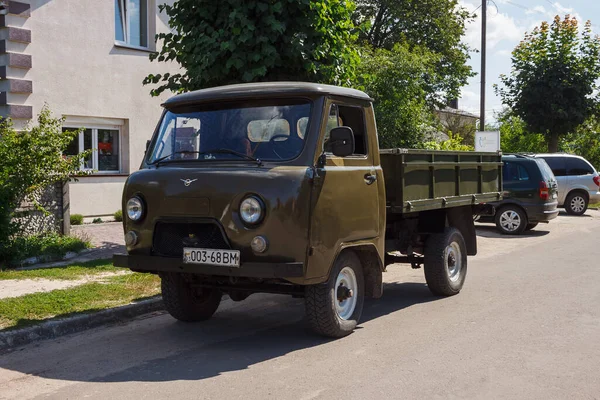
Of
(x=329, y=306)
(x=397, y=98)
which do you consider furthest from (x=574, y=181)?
(x=329, y=306)

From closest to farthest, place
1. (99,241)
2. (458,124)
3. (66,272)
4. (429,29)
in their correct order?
(66,272) < (99,241) < (429,29) < (458,124)

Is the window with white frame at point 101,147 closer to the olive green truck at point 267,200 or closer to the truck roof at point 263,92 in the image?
the olive green truck at point 267,200

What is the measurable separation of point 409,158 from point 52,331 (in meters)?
4.11

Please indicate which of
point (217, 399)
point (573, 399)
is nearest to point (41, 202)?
point (217, 399)

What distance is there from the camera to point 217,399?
4793 mm

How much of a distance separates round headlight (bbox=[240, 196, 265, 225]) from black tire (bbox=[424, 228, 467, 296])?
129 inches

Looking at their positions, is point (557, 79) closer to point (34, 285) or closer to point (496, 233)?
point (496, 233)

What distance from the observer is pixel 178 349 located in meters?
6.23

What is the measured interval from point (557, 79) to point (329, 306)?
24328 millimetres

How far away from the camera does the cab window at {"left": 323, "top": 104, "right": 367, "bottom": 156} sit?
21.7ft

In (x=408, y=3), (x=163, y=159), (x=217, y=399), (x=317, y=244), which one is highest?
(x=408, y=3)

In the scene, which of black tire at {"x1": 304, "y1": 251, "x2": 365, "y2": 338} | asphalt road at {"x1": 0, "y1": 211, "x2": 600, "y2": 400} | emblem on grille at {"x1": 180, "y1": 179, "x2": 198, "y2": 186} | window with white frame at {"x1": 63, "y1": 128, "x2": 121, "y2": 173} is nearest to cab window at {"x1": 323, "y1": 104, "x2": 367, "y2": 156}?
black tire at {"x1": 304, "y1": 251, "x2": 365, "y2": 338}

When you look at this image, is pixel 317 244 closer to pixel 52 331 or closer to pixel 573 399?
pixel 573 399

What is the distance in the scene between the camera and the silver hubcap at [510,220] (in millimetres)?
16312
